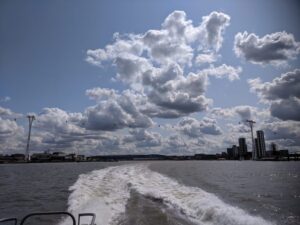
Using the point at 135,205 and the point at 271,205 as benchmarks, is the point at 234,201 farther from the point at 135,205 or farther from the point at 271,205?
the point at 135,205

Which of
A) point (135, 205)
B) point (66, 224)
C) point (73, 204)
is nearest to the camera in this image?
point (66, 224)

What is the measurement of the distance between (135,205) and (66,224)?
504 centimetres

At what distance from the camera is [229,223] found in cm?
1362

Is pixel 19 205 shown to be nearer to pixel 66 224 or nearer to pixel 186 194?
pixel 66 224

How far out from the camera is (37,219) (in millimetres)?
15102

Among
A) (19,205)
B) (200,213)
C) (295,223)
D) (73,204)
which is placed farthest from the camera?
(19,205)

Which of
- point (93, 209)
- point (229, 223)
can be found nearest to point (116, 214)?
point (93, 209)

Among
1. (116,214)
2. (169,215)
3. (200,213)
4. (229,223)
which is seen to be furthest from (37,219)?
(229,223)

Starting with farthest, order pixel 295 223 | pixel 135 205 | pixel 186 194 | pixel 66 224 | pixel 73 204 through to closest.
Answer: pixel 186 194 → pixel 73 204 → pixel 135 205 → pixel 295 223 → pixel 66 224

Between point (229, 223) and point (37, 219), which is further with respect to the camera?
point (37, 219)

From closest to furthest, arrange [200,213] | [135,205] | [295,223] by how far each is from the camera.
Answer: [295,223] → [200,213] → [135,205]

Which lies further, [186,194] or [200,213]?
[186,194]

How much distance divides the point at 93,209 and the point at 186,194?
26.2 ft

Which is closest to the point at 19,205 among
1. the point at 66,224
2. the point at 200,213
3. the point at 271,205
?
the point at 66,224
